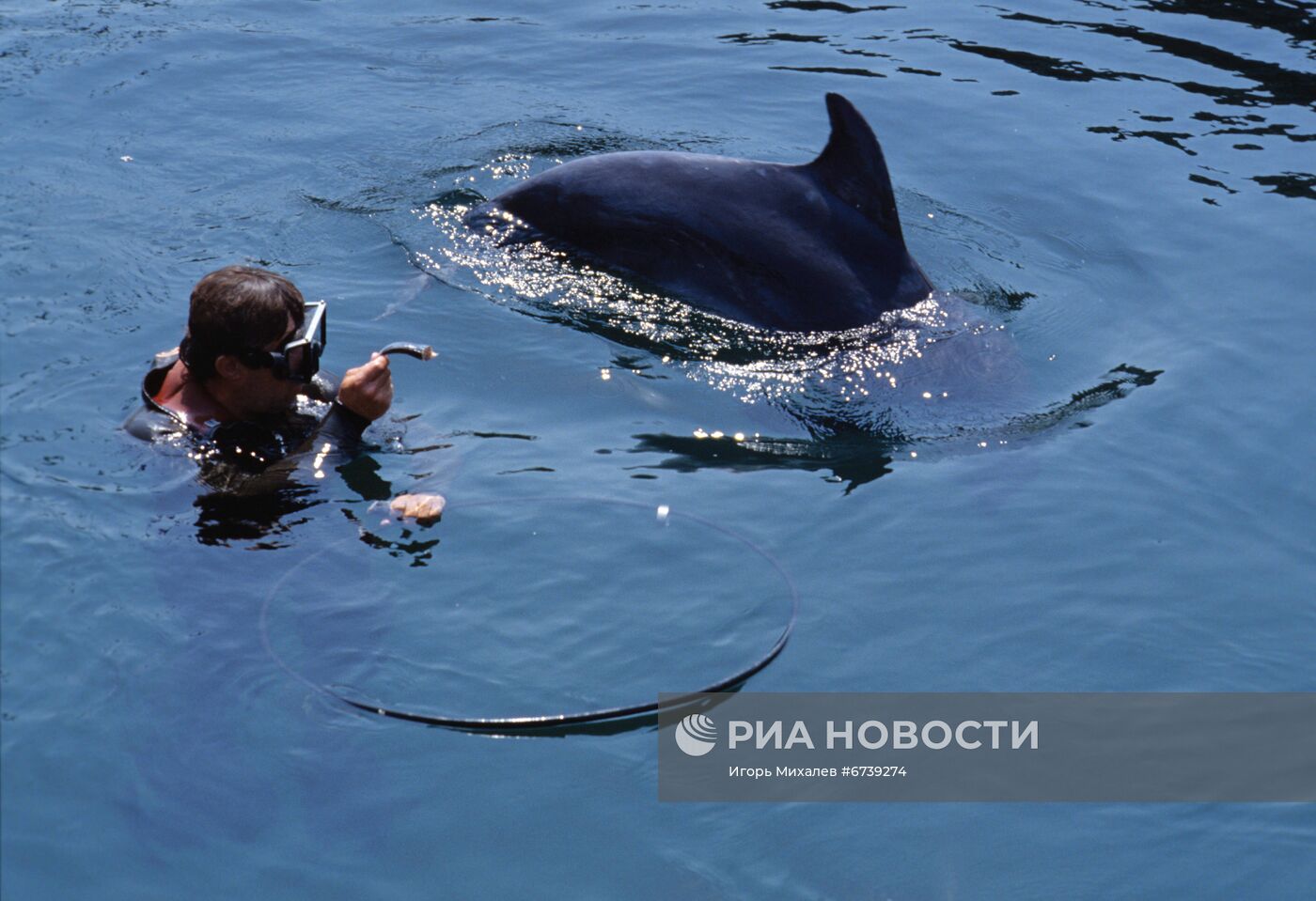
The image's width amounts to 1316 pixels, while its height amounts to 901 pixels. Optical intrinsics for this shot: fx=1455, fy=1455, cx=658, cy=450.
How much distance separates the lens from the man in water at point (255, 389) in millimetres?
5875

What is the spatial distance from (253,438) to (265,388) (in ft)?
0.75

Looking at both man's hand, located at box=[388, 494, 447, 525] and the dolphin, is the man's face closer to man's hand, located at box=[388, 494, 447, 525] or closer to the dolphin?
man's hand, located at box=[388, 494, 447, 525]

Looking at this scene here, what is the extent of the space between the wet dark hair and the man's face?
0.20 feet

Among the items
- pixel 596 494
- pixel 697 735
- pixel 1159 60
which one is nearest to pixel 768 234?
pixel 596 494

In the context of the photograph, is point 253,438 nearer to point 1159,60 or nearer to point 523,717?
point 523,717

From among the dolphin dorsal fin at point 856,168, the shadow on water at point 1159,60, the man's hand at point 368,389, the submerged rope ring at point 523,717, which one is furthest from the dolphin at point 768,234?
the shadow on water at point 1159,60

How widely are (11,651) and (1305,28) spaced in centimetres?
1282

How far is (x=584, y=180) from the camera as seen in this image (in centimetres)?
843

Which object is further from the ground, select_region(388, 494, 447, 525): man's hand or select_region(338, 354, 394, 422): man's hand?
select_region(338, 354, 394, 422): man's hand

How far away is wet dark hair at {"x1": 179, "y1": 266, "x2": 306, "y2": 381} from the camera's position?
5816mm

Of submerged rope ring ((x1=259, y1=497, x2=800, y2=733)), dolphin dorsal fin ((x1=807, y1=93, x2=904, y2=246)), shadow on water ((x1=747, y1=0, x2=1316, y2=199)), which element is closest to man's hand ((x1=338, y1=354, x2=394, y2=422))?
submerged rope ring ((x1=259, y1=497, x2=800, y2=733))

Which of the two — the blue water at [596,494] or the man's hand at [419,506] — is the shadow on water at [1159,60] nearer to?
the blue water at [596,494]

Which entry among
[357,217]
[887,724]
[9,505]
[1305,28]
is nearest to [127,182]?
[357,217]

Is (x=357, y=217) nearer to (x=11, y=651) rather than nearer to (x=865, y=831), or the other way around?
(x=11, y=651)
